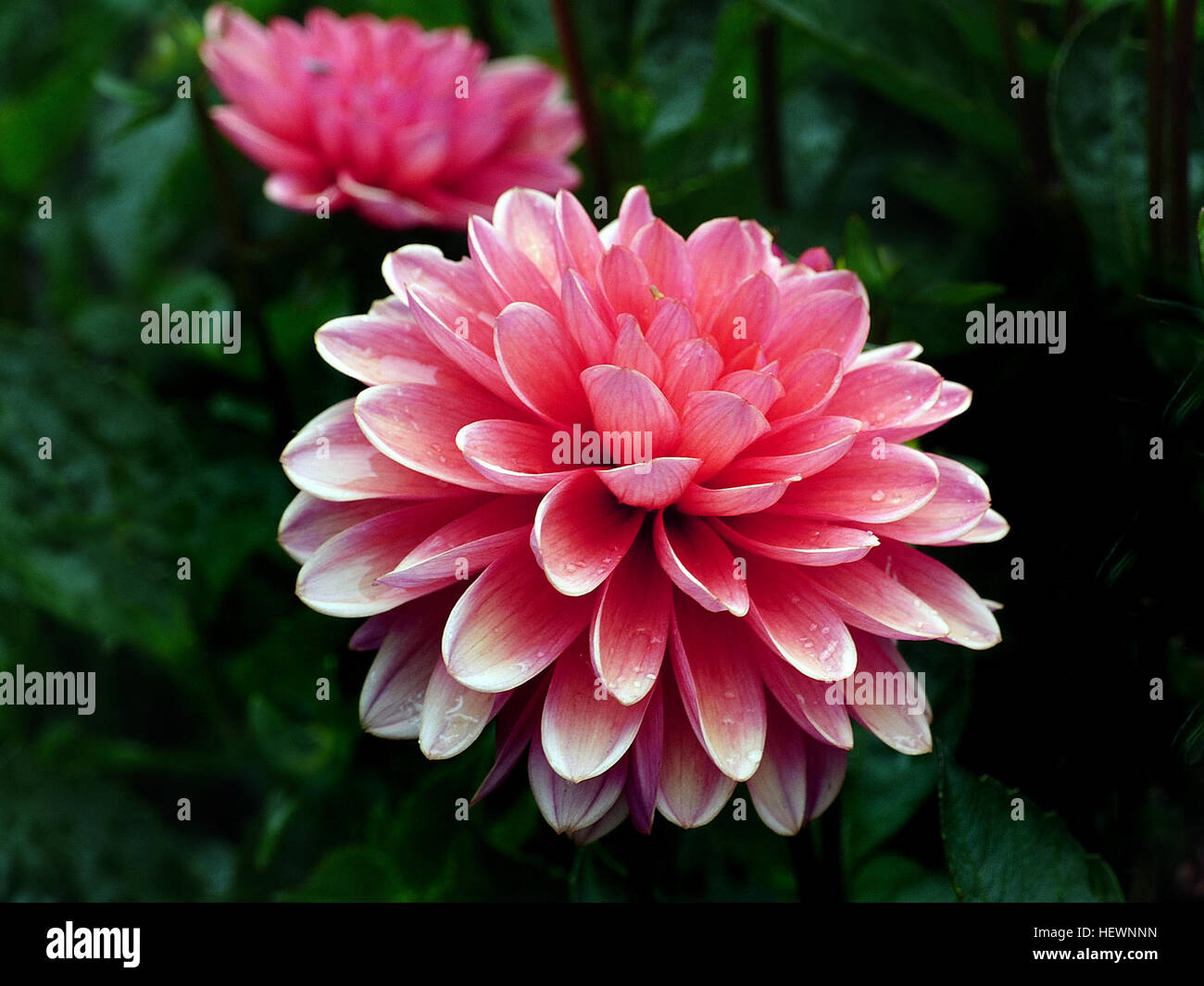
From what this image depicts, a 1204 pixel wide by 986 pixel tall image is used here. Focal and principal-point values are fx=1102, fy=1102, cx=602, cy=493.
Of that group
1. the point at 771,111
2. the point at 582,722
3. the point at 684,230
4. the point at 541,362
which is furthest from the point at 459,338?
the point at 771,111

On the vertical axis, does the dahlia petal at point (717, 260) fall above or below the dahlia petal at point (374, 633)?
above

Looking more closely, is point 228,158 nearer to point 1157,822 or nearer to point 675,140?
point 675,140

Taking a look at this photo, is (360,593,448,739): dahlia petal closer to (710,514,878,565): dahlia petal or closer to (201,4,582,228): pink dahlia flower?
(710,514,878,565): dahlia petal

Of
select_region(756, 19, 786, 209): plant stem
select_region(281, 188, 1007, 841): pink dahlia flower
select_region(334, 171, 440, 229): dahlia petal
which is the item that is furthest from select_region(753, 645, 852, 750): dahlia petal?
select_region(756, 19, 786, 209): plant stem

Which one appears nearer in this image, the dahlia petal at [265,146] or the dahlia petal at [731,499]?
the dahlia petal at [731,499]

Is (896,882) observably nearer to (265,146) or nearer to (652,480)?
(652,480)

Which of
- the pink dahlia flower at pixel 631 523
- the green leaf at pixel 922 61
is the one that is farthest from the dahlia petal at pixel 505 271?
the green leaf at pixel 922 61

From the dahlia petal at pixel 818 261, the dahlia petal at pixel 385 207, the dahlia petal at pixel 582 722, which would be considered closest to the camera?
the dahlia petal at pixel 582 722

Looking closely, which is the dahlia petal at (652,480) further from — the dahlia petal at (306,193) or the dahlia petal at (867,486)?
the dahlia petal at (306,193)

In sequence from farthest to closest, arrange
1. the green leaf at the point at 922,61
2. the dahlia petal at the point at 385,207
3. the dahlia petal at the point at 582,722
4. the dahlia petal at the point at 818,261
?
the green leaf at the point at 922,61 < the dahlia petal at the point at 385,207 < the dahlia petal at the point at 818,261 < the dahlia petal at the point at 582,722
